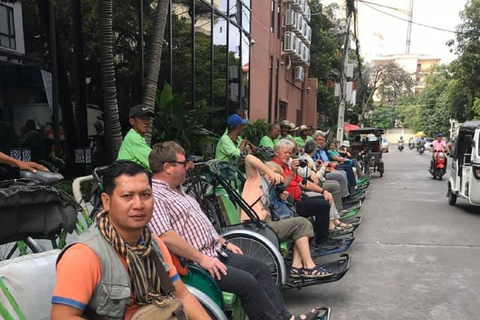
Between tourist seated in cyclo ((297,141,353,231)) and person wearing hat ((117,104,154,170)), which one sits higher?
person wearing hat ((117,104,154,170))

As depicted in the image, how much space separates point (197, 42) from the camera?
35.6ft

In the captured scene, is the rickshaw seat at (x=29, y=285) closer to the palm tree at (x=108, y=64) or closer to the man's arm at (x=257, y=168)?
the man's arm at (x=257, y=168)

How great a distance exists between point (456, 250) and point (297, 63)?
20377 mm

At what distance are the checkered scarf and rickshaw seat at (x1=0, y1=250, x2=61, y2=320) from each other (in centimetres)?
37

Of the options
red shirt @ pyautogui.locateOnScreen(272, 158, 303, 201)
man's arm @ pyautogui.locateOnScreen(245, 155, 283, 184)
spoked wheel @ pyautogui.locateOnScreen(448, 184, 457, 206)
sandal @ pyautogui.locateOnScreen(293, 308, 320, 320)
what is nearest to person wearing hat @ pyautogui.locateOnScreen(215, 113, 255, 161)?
red shirt @ pyautogui.locateOnScreen(272, 158, 303, 201)

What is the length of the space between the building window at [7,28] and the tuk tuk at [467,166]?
319 inches

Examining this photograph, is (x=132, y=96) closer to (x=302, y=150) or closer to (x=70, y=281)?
(x=302, y=150)

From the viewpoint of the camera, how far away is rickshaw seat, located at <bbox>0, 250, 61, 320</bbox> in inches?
75.4

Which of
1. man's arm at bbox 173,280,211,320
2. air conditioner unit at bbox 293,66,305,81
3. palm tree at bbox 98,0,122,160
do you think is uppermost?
air conditioner unit at bbox 293,66,305,81

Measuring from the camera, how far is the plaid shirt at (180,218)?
9.41 feet

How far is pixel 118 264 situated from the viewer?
1.94 meters

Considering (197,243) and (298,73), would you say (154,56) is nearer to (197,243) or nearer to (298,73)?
(197,243)

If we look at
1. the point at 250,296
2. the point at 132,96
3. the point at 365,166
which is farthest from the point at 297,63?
the point at 250,296

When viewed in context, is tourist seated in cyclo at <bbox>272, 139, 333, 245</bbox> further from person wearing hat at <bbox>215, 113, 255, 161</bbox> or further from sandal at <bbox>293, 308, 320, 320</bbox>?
sandal at <bbox>293, 308, 320, 320</bbox>
